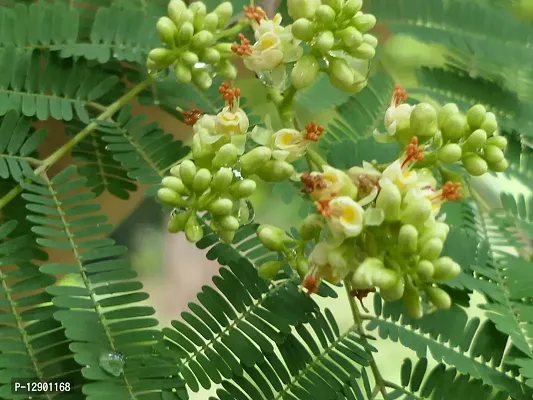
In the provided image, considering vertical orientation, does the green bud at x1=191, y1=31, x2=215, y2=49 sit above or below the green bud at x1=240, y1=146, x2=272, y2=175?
above

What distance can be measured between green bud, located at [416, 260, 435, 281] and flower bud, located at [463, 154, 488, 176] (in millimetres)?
154

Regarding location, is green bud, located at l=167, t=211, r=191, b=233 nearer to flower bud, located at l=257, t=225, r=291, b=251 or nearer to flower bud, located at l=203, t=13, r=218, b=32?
flower bud, located at l=257, t=225, r=291, b=251

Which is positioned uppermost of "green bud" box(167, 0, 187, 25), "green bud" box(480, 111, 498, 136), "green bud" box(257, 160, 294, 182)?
"green bud" box(167, 0, 187, 25)

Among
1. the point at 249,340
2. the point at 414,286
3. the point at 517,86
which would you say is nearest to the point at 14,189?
the point at 249,340

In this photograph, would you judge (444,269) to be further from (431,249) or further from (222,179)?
(222,179)

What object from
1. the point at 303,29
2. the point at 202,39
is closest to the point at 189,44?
the point at 202,39

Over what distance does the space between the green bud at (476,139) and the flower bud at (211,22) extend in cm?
35

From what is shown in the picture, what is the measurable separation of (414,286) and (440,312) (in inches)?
9.3

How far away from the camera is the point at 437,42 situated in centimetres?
98

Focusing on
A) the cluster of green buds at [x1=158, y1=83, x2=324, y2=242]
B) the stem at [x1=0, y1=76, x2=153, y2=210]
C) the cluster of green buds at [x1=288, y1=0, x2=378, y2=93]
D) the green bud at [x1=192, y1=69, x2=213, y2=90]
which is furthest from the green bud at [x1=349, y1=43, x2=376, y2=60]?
the stem at [x1=0, y1=76, x2=153, y2=210]

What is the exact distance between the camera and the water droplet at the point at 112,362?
1.94 feet

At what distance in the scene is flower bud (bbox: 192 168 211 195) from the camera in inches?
21.1

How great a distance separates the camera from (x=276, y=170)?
1.85 ft

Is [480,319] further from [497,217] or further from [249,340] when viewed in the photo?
[249,340]
